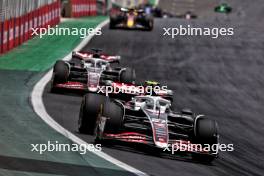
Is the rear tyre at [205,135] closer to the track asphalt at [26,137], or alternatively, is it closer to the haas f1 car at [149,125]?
the haas f1 car at [149,125]

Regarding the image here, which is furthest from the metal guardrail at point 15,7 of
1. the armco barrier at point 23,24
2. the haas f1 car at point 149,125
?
the haas f1 car at point 149,125

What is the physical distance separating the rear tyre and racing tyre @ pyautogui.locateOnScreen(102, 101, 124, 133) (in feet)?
4.28

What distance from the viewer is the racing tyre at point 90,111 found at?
14.5m

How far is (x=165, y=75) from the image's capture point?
1057 inches

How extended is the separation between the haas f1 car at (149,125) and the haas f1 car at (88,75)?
4920 mm

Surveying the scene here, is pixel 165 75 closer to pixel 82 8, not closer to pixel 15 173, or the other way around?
pixel 15 173

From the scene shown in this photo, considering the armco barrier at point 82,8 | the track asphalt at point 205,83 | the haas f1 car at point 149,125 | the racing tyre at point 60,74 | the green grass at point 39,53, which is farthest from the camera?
the armco barrier at point 82,8

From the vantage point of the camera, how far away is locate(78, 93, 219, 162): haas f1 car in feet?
44.7

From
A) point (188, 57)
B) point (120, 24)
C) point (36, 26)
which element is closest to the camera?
point (188, 57)

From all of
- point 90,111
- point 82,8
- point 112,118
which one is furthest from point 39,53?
point 82,8

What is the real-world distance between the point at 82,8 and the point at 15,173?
4505 cm

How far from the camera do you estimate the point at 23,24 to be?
3100cm

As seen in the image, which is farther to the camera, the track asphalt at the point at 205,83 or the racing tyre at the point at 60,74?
the racing tyre at the point at 60,74

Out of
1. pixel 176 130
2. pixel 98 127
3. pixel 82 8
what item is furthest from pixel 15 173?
pixel 82 8
